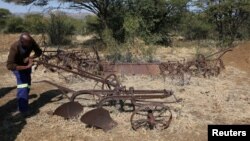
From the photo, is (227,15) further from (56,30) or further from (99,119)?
(99,119)

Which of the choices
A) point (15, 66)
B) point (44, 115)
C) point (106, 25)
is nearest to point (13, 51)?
point (15, 66)

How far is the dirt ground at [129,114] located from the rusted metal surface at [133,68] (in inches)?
16.2

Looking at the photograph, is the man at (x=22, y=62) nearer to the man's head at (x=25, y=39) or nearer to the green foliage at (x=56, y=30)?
the man's head at (x=25, y=39)

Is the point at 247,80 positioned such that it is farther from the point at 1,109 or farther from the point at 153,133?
the point at 1,109

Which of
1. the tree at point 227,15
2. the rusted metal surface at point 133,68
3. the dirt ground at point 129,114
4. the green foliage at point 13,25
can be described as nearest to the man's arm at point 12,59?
the dirt ground at point 129,114

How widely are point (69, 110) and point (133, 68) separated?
462 cm

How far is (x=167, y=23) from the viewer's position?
74.4 ft

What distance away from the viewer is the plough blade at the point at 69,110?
24.7 ft

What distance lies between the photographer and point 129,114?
303 inches

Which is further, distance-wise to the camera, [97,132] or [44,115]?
[44,115]

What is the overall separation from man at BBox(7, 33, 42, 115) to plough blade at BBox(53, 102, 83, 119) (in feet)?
2.30

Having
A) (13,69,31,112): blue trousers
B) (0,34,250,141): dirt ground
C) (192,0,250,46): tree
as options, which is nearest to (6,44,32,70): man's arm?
(13,69,31,112): blue trousers

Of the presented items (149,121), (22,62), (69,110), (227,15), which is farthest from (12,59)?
(227,15)

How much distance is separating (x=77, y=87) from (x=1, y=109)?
2.38 meters
